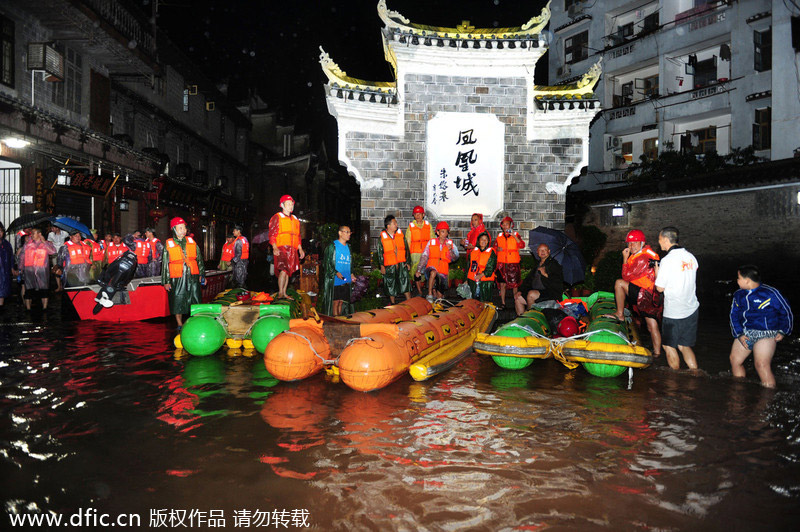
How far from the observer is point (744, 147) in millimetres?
22531

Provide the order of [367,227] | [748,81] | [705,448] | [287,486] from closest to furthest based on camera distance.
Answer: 1. [287,486]
2. [705,448]
3. [367,227]
4. [748,81]

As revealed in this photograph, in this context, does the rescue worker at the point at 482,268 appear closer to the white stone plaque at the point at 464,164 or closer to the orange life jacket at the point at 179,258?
the white stone plaque at the point at 464,164

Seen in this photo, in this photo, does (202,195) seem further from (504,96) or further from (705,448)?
(705,448)

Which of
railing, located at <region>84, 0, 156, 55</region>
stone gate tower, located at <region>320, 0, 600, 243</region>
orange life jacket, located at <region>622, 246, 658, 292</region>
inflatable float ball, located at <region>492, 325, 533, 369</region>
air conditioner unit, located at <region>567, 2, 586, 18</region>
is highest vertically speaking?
air conditioner unit, located at <region>567, 2, 586, 18</region>

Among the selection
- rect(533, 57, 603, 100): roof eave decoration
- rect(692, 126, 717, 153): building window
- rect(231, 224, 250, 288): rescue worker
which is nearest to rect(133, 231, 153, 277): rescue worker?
rect(231, 224, 250, 288): rescue worker

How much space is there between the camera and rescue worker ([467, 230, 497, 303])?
1155cm

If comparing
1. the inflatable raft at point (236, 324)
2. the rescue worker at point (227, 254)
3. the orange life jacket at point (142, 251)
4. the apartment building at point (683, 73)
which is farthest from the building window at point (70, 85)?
the apartment building at point (683, 73)

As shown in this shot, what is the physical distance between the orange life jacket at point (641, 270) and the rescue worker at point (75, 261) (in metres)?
12.6

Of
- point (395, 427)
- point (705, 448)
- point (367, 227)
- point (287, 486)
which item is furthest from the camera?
point (367, 227)

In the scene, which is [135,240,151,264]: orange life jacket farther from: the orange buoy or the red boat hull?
the orange buoy

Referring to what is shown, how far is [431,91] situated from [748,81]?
588 inches

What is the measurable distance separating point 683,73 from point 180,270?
26415 millimetres

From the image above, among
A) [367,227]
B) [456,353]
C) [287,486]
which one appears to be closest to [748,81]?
[367,227]

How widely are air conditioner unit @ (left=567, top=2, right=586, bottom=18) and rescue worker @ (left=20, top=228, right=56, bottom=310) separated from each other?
98.0 ft
